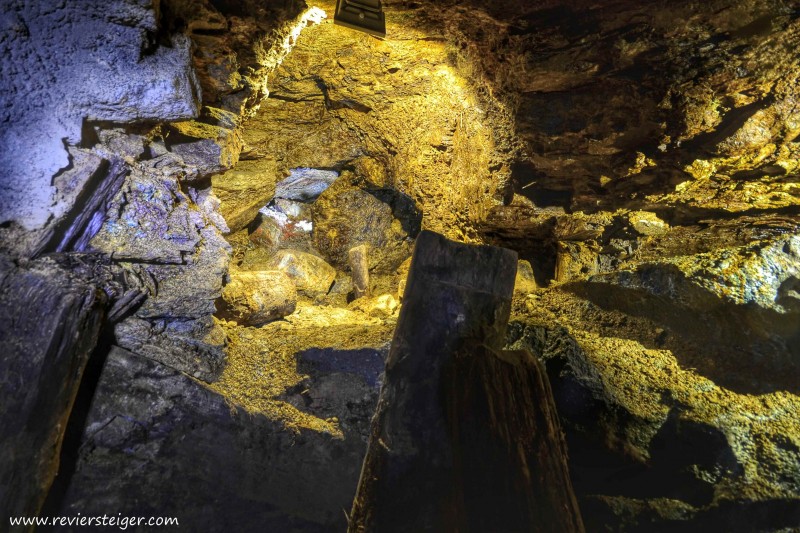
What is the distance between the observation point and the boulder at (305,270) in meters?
3.64

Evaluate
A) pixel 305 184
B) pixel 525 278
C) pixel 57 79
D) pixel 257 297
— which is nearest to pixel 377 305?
pixel 257 297

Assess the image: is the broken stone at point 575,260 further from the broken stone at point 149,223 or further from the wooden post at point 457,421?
the broken stone at point 149,223

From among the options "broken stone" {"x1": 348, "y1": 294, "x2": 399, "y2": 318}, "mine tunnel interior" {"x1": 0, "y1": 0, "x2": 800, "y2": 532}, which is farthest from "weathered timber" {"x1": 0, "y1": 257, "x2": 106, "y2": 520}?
"broken stone" {"x1": 348, "y1": 294, "x2": 399, "y2": 318}

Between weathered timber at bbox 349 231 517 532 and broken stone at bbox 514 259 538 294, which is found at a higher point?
broken stone at bbox 514 259 538 294

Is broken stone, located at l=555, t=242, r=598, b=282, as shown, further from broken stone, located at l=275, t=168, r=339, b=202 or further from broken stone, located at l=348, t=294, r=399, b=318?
broken stone, located at l=275, t=168, r=339, b=202

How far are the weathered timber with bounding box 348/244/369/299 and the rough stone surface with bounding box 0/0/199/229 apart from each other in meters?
2.24

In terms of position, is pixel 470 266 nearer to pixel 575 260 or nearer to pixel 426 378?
pixel 426 378

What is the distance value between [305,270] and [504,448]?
2514mm

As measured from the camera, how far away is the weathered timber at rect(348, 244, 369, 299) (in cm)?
371

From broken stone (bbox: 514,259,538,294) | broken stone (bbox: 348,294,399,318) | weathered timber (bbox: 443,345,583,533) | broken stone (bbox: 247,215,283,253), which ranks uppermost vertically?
broken stone (bbox: 247,215,283,253)

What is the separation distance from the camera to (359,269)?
3.82 metres

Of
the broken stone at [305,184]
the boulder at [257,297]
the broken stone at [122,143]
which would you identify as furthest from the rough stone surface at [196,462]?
the broken stone at [305,184]

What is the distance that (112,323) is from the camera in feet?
5.92

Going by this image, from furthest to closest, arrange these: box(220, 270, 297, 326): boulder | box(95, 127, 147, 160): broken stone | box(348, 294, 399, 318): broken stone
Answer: box(348, 294, 399, 318): broken stone, box(220, 270, 297, 326): boulder, box(95, 127, 147, 160): broken stone
